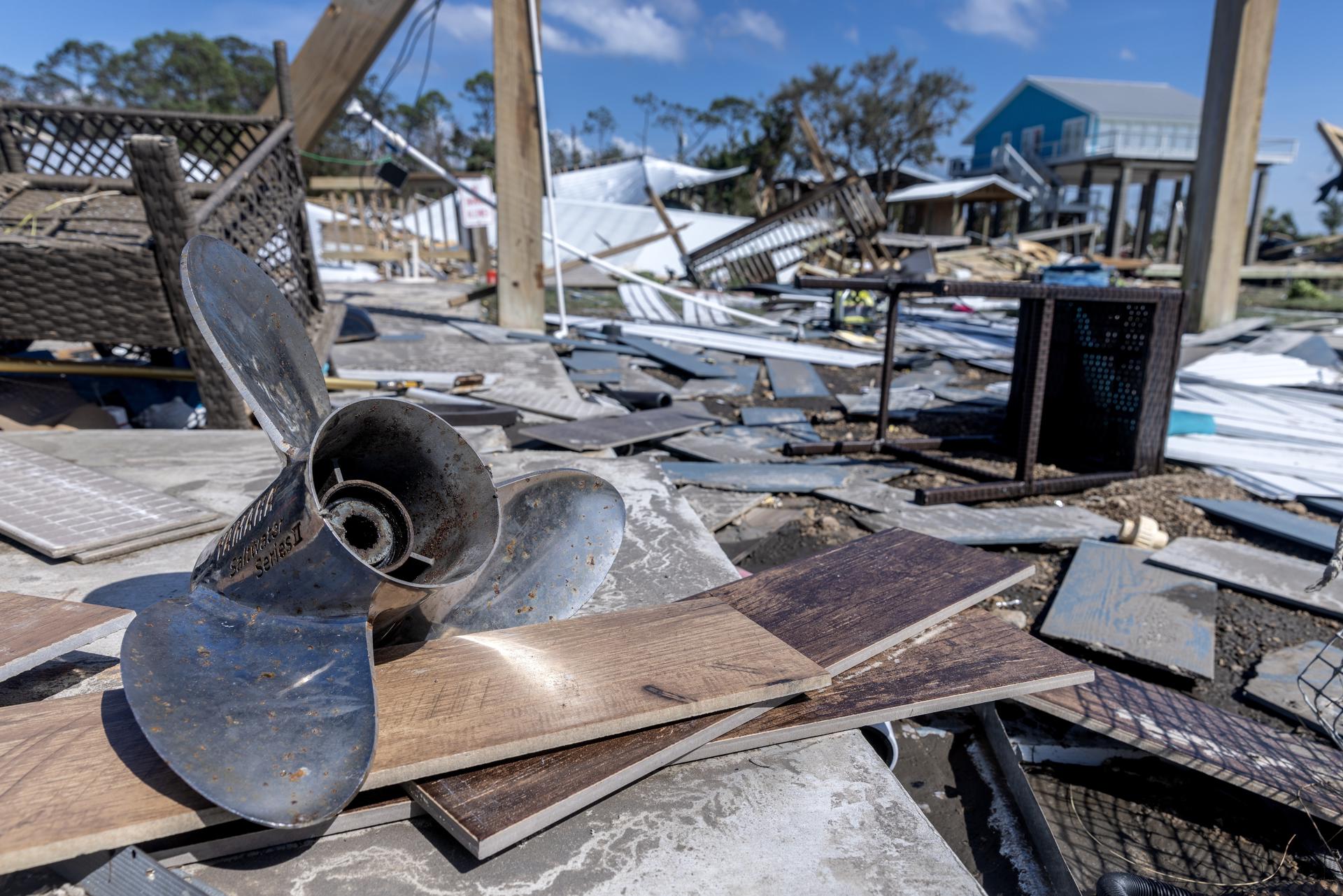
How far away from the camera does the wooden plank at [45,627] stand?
5.26 ft

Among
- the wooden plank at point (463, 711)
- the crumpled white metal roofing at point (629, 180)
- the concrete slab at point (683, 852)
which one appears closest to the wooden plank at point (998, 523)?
the wooden plank at point (463, 711)

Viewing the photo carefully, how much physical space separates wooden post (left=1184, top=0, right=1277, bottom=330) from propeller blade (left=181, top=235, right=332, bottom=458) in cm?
940

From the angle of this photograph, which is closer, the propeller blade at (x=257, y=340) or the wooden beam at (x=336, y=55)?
the propeller blade at (x=257, y=340)

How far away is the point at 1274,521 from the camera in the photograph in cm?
390

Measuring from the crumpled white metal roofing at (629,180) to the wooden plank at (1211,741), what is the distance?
21897mm

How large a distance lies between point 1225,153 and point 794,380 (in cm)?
643

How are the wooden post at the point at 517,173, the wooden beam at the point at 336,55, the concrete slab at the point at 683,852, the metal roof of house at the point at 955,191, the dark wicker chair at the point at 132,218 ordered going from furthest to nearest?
the metal roof of house at the point at 955,191 < the wooden post at the point at 517,173 < the wooden beam at the point at 336,55 < the dark wicker chair at the point at 132,218 < the concrete slab at the point at 683,852

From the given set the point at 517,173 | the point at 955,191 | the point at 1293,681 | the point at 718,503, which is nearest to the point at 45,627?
the point at 718,503

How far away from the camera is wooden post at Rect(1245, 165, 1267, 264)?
84.3 feet

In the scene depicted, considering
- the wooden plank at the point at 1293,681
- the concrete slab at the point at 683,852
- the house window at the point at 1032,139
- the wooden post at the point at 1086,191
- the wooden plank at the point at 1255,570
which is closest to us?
the concrete slab at the point at 683,852

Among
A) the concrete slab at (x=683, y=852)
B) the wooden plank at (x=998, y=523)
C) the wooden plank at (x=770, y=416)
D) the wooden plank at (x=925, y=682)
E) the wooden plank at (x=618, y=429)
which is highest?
the wooden plank at (x=618, y=429)

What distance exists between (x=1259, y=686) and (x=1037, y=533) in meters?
1.22

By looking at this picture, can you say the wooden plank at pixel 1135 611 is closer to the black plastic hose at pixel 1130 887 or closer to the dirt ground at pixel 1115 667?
the dirt ground at pixel 1115 667

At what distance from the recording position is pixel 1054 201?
3569cm
